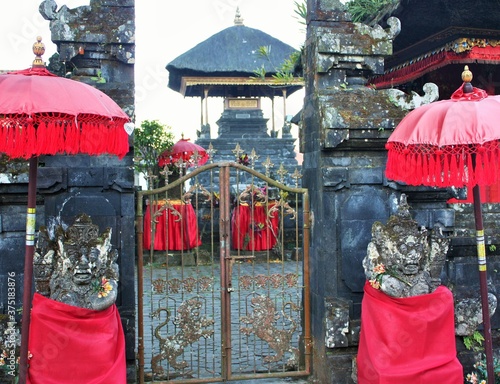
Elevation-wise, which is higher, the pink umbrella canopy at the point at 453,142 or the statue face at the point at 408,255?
the pink umbrella canopy at the point at 453,142

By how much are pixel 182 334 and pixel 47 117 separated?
8.76ft

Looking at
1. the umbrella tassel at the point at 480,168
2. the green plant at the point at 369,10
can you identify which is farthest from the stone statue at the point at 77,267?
the green plant at the point at 369,10

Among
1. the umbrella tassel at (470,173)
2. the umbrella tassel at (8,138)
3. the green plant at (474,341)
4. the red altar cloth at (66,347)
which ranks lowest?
the green plant at (474,341)

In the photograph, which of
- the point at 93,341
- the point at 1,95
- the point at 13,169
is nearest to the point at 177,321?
the point at 93,341

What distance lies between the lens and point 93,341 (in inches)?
167

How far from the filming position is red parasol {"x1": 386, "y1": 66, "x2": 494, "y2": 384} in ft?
12.4

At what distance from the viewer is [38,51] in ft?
13.2

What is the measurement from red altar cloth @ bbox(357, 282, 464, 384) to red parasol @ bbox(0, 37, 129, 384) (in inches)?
100

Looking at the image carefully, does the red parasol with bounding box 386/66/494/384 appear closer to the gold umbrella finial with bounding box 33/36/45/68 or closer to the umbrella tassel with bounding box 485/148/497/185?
the umbrella tassel with bounding box 485/148/497/185

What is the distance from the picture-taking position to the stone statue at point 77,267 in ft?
14.2

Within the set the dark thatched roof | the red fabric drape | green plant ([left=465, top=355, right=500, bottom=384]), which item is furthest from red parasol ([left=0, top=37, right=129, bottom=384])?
the dark thatched roof

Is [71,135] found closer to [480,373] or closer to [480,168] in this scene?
[480,168]

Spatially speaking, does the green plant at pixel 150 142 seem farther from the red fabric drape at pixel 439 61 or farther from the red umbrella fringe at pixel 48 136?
the red umbrella fringe at pixel 48 136

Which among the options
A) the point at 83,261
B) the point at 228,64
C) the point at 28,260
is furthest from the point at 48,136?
the point at 228,64
